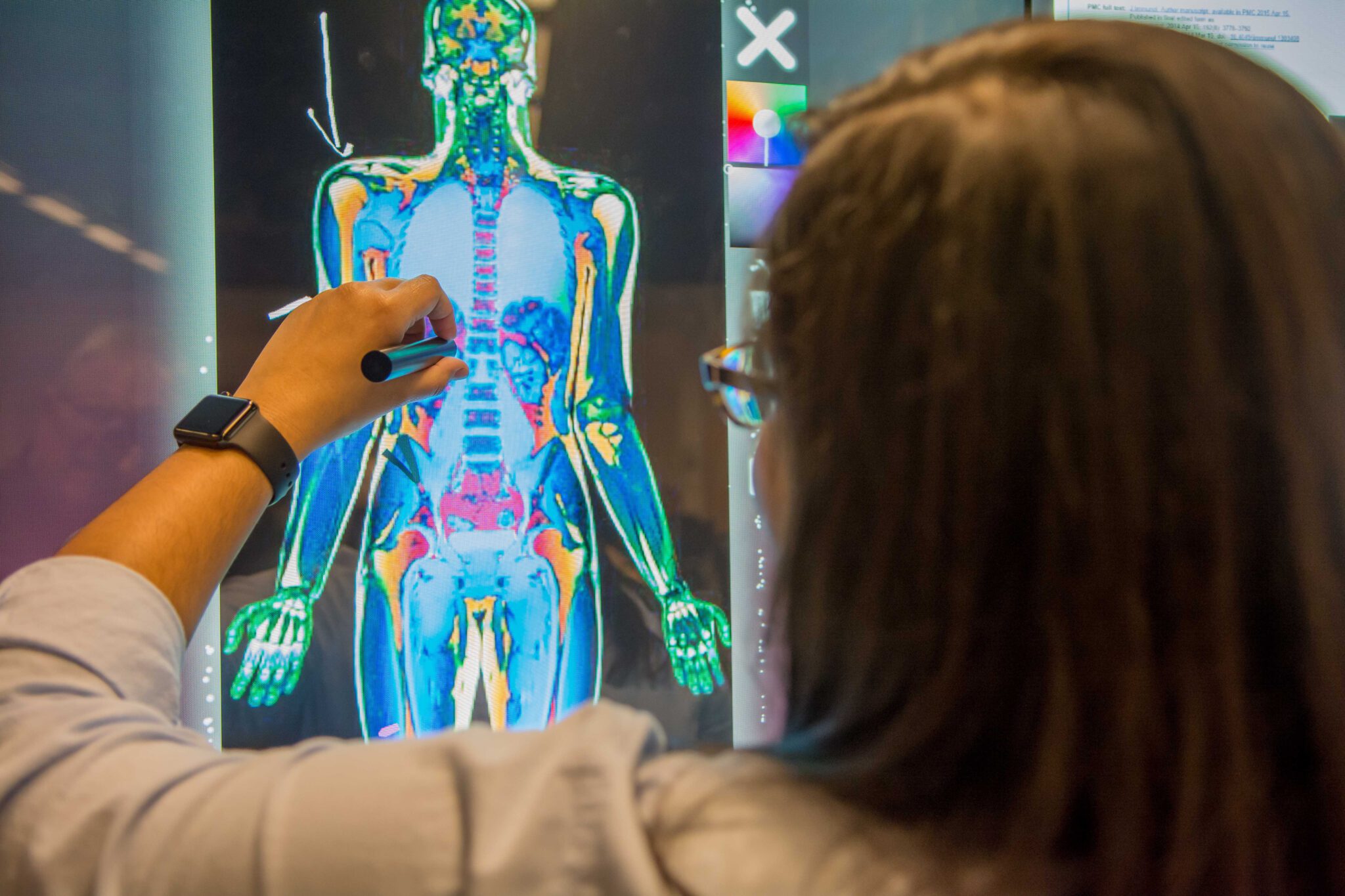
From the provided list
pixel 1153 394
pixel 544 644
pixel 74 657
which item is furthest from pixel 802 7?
pixel 74 657

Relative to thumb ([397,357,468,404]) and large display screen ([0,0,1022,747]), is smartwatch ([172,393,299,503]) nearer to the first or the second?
thumb ([397,357,468,404])

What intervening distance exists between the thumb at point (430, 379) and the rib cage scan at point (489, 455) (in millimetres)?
200

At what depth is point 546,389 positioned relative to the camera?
1.15 metres

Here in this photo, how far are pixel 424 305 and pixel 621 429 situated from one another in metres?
0.34

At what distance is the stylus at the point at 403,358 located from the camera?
0.81 m

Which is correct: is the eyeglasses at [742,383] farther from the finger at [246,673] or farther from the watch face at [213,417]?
the finger at [246,673]

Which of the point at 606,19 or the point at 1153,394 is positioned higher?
the point at 606,19

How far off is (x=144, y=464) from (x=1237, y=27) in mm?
1593

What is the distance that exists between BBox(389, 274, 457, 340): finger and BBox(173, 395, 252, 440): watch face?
7.3 inches

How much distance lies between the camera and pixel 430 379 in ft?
2.97

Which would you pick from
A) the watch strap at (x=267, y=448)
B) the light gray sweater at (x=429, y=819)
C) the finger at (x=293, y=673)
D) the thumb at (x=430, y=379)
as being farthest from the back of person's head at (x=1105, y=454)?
the finger at (x=293, y=673)

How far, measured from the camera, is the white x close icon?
1.17 m

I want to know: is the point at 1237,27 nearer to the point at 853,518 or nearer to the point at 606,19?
the point at 606,19

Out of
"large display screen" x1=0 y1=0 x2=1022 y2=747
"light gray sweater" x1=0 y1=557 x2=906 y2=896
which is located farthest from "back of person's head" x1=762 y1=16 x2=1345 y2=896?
"large display screen" x1=0 y1=0 x2=1022 y2=747
